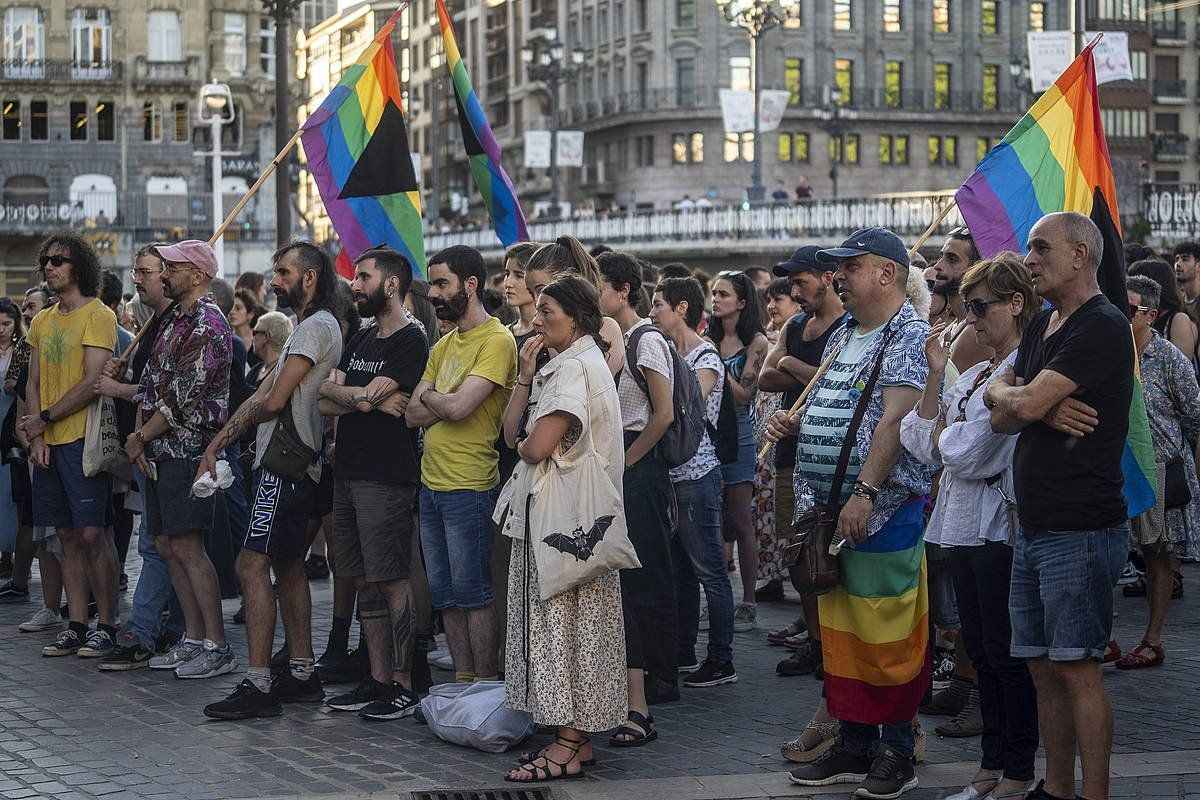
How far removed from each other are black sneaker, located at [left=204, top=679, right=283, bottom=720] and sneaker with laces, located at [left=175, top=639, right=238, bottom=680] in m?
0.86

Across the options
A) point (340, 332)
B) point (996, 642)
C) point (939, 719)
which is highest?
point (340, 332)

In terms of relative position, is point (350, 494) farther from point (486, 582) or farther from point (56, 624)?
point (56, 624)

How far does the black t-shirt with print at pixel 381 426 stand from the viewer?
25.7 feet

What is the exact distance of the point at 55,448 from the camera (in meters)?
9.66

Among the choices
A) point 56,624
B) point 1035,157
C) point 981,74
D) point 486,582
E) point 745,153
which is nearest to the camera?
point 486,582

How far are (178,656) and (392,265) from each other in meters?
2.62

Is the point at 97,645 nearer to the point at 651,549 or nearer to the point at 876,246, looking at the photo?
the point at 651,549

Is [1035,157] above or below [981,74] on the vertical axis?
below

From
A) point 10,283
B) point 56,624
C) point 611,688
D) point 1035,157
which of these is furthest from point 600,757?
point 10,283

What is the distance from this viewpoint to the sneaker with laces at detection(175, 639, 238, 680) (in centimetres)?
879

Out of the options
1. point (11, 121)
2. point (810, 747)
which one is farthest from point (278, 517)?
point (11, 121)

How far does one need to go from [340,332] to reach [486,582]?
1.52m

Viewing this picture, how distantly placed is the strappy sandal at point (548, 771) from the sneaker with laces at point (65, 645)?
3.75 metres

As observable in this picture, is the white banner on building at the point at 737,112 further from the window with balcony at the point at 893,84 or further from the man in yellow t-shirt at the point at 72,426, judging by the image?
the window with balcony at the point at 893,84
